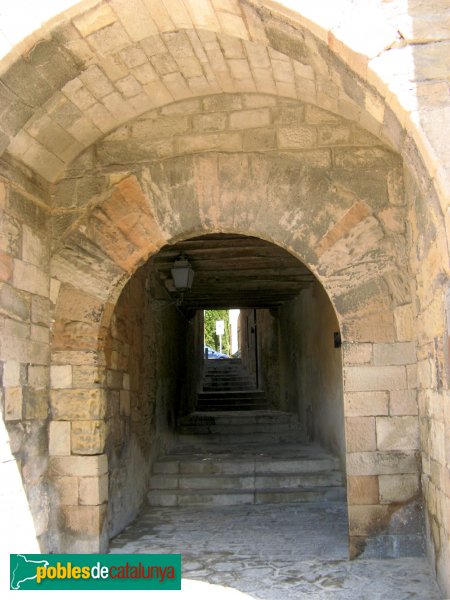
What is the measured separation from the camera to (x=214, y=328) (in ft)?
85.2

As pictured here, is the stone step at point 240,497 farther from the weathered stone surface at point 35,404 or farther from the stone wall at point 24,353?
the weathered stone surface at point 35,404

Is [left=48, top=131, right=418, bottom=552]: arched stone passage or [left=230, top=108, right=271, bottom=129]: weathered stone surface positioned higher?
[left=230, top=108, right=271, bottom=129]: weathered stone surface

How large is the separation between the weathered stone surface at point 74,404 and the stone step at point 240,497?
6.95 ft

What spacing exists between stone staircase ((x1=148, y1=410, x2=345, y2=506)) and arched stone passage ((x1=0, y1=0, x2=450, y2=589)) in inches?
91.1

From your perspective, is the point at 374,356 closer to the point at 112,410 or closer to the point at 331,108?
the point at 331,108

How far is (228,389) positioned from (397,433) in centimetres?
1060

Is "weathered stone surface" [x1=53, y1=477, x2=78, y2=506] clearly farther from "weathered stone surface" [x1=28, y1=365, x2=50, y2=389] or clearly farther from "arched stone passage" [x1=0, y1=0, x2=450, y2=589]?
"weathered stone surface" [x1=28, y1=365, x2=50, y2=389]

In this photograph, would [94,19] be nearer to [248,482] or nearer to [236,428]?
[248,482]

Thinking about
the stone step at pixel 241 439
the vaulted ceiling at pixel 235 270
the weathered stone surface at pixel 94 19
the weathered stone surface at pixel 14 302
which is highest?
the weathered stone surface at pixel 94 19

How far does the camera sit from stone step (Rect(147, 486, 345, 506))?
18.6ft

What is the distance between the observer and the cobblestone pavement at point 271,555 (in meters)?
3.21

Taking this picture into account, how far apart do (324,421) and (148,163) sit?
419cm

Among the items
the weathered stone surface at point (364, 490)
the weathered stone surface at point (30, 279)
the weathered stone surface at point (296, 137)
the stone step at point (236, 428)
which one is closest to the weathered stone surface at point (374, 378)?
the weathered stone surface at point (364, 490)

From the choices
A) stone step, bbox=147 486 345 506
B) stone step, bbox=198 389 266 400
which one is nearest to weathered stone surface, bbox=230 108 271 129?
stone step, bbox=147 486 345 506
